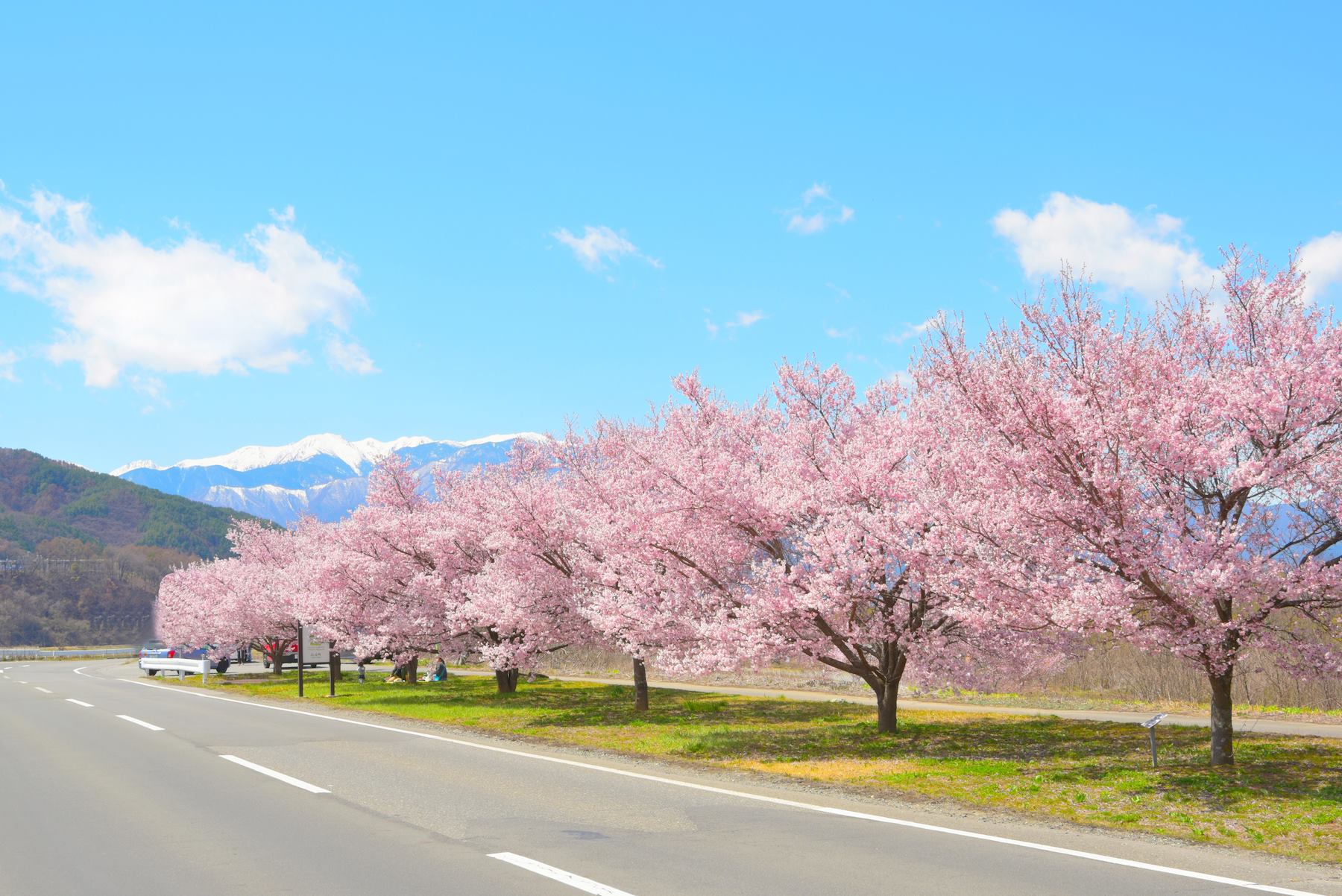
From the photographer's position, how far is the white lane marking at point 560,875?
21.5 feet

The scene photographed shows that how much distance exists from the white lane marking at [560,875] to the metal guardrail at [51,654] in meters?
91.4

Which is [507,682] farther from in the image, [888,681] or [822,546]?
[822,546]

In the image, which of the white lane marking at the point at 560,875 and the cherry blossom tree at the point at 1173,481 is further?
the cherry blossom tree at the point at 1173,481

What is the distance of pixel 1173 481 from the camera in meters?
10.9

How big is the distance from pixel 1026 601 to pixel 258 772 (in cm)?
1007

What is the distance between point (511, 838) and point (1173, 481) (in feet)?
26.5

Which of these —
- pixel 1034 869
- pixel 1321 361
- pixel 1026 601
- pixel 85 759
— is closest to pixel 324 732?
pixel 85 759

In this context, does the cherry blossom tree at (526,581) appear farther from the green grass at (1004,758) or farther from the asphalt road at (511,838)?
the asphalt road at (511,838)

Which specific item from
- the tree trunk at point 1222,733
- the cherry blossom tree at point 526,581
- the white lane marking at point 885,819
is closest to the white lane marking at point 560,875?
the white lane marking at point 885,819

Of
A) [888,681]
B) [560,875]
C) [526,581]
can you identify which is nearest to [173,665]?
[526,581]

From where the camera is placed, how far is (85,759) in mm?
14531

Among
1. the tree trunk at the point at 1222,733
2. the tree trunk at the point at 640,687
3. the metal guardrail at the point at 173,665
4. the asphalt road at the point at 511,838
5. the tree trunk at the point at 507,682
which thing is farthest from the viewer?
the metal guardrail at the point at 173,665

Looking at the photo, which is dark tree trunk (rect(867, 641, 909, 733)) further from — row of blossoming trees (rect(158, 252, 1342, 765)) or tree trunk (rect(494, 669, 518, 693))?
tree trunk (rect(494, 669, 518, 693))

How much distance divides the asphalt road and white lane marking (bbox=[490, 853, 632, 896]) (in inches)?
0.8
